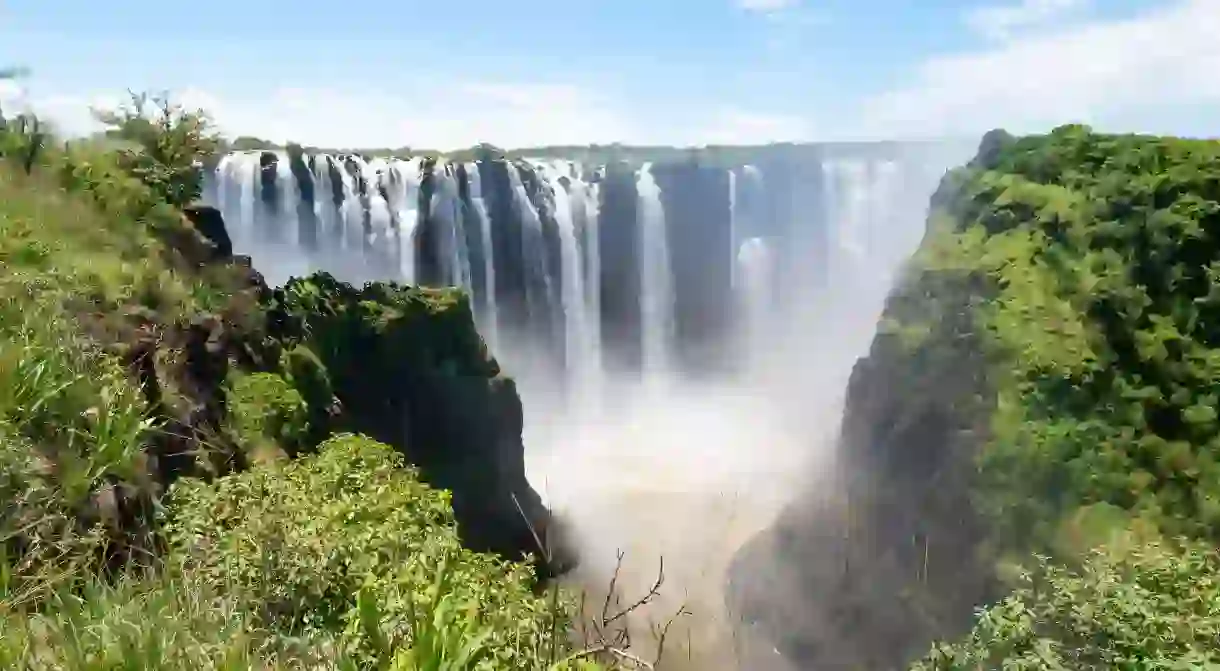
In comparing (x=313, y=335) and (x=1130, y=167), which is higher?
(x=1130, y=167)

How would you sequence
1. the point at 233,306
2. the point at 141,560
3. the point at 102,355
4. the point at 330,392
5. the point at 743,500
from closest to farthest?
the point at 141,560 → the point at 102,355 → the point at 233,306 → the point at 330,392 → the point at 743,500

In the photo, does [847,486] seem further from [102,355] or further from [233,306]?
[102,355]

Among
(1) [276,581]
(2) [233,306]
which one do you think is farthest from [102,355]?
(2) [233,306]

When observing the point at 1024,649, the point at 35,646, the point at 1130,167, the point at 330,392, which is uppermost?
the point at 1130,167

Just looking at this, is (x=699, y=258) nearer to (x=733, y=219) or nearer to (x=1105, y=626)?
(x=733, y=219)

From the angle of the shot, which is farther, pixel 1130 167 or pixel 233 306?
pixel 1130 167

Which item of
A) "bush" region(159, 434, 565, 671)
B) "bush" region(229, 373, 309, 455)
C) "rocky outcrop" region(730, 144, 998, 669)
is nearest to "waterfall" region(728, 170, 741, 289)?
"rocky outcrop" region(730, 144, 998, 669)
